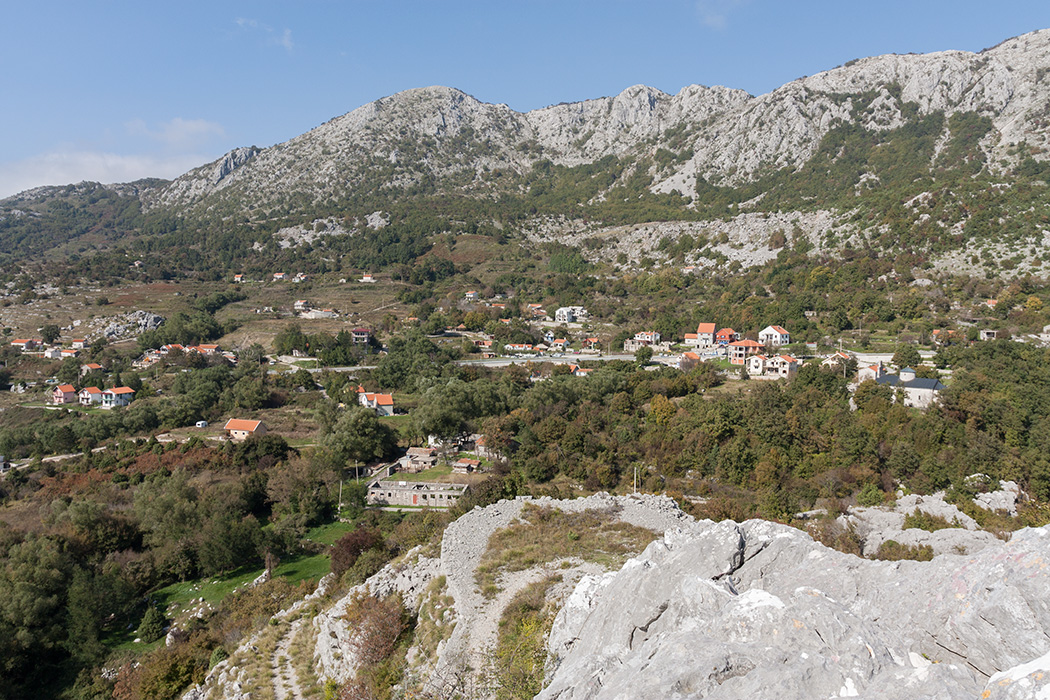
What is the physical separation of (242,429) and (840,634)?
37.2 m

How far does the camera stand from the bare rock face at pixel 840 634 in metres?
3.91

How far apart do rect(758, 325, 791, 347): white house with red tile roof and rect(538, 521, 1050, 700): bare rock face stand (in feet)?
144

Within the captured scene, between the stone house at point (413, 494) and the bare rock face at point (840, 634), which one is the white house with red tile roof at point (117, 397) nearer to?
the stone house at point (413, 494)

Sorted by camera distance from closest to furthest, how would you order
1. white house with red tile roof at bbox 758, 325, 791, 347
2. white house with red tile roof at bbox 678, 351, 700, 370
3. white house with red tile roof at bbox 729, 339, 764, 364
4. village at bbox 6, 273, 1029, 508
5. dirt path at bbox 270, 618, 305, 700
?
dirt path at bbox 270, 618, 305, 700 → village at bbox 6, 273, 1029, 508 → white house with red tile roof at bbox 678, 351, 700, 370 → white house with red tile roof at bbox 729, 339, 764, 364 → white house with red tile roof at bbox 758, 325, 791, 347

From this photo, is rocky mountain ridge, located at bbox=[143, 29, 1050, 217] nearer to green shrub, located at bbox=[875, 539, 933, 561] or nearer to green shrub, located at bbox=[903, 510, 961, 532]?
green shrub, located at bbox=[903, 510, 961, 532]

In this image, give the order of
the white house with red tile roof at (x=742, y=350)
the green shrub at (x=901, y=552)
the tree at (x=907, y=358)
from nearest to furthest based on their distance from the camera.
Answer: the green shrub at (x=901, y=552), the tree at (x=907, y=358), the white house with red tile roof at (x=742, y=350)

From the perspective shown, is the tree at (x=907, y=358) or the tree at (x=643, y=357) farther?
the tree at (x=643, y=357)

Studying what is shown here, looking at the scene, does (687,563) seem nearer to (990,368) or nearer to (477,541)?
(477,541)

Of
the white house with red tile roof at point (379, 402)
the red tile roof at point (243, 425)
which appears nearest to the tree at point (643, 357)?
the white house with red tile roof at point (379, 402)

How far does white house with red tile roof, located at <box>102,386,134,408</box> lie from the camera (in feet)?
144

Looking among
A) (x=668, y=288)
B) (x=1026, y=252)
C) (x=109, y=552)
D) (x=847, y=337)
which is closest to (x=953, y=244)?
(x=1026, y=252)

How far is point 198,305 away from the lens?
69688mm

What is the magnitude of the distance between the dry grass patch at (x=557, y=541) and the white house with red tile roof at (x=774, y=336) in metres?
37.5

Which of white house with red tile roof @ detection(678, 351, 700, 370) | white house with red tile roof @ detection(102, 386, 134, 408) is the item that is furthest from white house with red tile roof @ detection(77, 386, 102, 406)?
white house with red tile roof @ detection(678, 351, 700, 370)
